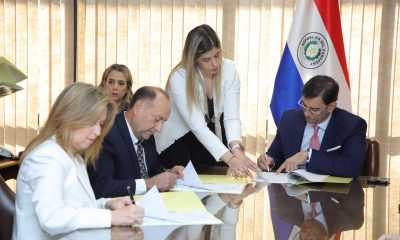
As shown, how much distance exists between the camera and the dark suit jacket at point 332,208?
2178 mm

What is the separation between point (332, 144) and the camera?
3363 mm

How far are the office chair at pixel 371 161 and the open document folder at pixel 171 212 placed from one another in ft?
5.31

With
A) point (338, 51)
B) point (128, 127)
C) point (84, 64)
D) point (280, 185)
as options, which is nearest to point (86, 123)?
point (128, 127)

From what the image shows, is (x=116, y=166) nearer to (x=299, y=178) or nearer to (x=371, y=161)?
(x=299, y=178)

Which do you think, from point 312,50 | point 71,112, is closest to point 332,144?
point 312,50

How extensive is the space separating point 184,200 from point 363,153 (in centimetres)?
136

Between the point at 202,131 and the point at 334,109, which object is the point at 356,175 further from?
the point at 202,131

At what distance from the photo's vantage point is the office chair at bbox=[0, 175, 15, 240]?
6.76 ft

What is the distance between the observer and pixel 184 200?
2.36 m

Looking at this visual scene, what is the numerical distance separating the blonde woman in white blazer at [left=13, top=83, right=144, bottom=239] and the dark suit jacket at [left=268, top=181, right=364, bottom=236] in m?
0.63

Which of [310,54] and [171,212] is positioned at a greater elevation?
[310,54]

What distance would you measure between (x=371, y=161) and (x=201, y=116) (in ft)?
3.56

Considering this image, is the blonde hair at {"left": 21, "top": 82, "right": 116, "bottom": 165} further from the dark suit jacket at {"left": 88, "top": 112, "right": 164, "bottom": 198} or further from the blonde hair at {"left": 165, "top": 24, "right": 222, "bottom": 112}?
the blonde hair at {"left": 165, "top": 24, "right": 222, "bottom": 112}

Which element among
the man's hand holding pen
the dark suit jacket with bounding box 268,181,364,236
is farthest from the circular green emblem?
the dark suit jacket with bounding box 268,181,364,236
